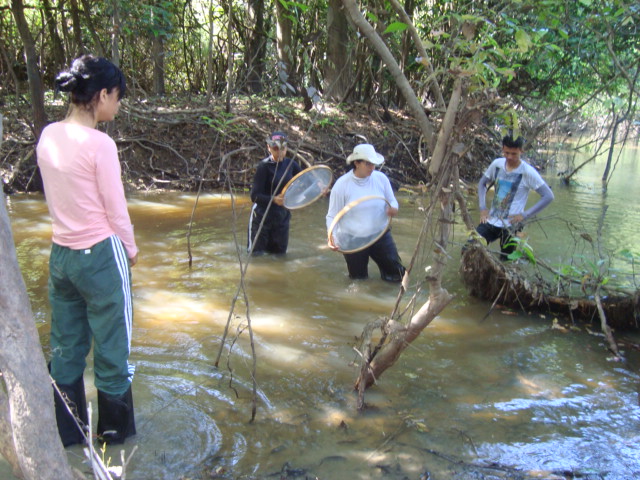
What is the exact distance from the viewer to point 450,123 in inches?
114

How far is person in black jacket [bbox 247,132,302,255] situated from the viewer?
20.1 ft

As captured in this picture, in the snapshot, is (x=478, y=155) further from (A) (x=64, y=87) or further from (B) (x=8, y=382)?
(B) (x=8, y=382)

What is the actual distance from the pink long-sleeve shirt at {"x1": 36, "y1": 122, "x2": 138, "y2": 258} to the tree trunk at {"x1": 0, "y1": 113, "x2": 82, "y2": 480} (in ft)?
3.70

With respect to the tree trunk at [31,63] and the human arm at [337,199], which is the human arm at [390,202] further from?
the tree trunk at [31,63]

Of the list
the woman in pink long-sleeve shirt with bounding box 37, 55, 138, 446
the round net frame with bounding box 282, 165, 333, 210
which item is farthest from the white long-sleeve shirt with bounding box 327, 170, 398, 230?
the woman in pink long-sleeve shirt with bounding box 37, 55, 138, 446

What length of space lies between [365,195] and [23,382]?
4.28 metres

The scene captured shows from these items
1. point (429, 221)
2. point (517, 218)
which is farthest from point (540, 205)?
point (429, 221)

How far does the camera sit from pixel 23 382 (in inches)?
53.2

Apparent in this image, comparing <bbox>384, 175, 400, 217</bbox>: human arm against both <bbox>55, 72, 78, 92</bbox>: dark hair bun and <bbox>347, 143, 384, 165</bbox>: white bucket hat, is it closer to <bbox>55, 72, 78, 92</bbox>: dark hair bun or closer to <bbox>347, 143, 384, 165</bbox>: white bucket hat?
<bbox>347, 143, 384, 165</bbox>: white bucket hat

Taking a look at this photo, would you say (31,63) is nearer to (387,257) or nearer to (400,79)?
(387,257)

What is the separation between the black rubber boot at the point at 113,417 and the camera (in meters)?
2.76

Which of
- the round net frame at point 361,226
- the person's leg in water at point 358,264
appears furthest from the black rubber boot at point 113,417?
the person's leg in water at point 358,264

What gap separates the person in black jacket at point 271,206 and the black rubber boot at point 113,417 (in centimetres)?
328

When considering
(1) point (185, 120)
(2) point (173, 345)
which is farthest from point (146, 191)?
(2) point (173, 345)
